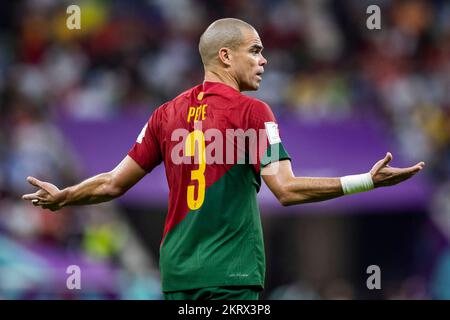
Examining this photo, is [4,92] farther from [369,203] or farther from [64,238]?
[369,203]

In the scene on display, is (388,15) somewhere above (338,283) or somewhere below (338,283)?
above

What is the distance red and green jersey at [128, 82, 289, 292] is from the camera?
597cm

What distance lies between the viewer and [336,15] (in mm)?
19812

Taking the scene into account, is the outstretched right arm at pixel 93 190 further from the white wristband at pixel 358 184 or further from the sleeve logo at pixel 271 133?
the white wristband at pixel 358 184

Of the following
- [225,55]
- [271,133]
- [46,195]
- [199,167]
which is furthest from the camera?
[46,195]

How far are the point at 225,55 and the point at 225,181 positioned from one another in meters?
0.82

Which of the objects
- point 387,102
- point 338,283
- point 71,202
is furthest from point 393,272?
point 71,202

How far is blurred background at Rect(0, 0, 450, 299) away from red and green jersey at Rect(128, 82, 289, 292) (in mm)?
5891

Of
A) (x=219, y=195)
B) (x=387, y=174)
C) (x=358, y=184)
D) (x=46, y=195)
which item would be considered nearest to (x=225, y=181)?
(x=219, y=195)

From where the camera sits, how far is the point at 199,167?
6.12 metres

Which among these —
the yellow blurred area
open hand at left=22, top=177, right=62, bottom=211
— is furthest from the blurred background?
open hand at left=22, top=177, right=62, bottom=211

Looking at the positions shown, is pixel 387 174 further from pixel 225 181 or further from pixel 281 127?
pixel 281 127

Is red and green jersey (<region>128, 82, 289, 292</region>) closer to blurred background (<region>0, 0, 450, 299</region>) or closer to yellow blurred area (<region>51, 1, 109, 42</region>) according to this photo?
blurred background (<region>0, 0, 450, 299</region>)
